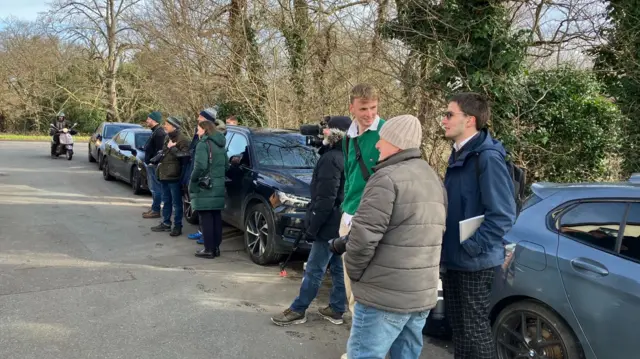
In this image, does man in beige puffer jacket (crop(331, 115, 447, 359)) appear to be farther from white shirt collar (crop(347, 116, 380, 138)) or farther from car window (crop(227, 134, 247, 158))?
car window (crop(227, 134, 247, 158))

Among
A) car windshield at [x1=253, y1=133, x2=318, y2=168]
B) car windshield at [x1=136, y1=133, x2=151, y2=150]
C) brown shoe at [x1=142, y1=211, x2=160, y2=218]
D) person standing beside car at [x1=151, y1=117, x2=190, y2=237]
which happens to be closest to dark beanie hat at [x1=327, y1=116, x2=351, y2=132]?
car windshield at [x1=253, y1=133, x2=318, y2=168]

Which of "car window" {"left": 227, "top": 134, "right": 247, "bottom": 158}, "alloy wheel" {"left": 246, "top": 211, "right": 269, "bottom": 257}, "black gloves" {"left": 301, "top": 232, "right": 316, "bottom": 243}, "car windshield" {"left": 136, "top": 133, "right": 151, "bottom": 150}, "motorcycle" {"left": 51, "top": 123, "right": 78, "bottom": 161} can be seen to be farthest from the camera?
"motorcycle" {"left": 51, "top": 123, "right": 78, "bottom": 161}

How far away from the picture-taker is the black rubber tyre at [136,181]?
11492 millimetres

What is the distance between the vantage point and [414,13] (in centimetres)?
798

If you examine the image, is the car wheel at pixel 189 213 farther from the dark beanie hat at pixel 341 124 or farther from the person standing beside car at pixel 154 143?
the dark beanie hat at pixel 341 124

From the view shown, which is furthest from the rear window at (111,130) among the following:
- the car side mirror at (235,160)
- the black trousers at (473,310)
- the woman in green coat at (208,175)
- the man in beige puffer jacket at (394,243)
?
the man in beige puffer jacket at (394,243)

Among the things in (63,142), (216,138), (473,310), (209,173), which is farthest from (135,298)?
(63,142)

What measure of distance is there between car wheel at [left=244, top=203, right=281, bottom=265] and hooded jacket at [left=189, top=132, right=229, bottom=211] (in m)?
0.44

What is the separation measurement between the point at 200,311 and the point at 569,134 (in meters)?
6.41

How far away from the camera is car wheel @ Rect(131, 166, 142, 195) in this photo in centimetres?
1149

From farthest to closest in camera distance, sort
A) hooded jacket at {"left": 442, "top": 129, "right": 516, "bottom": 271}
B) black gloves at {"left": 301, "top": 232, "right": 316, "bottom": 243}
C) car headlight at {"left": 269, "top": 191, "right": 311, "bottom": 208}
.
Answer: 1. car headlight at {"left": 269, "top": 191, "right": 311, "bottom": 208}
2. black gloves at {"left": 301, "top": 232, "right": 316, "bottom": 243}
3. hooded jacket at {"left": 442, "top": 129, "right": 516, "bottom": 271}

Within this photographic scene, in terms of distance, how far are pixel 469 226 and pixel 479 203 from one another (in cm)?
16

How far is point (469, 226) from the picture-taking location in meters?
2.87

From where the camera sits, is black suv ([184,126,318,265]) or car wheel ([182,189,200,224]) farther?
car wheel ([182,189,200,224])
